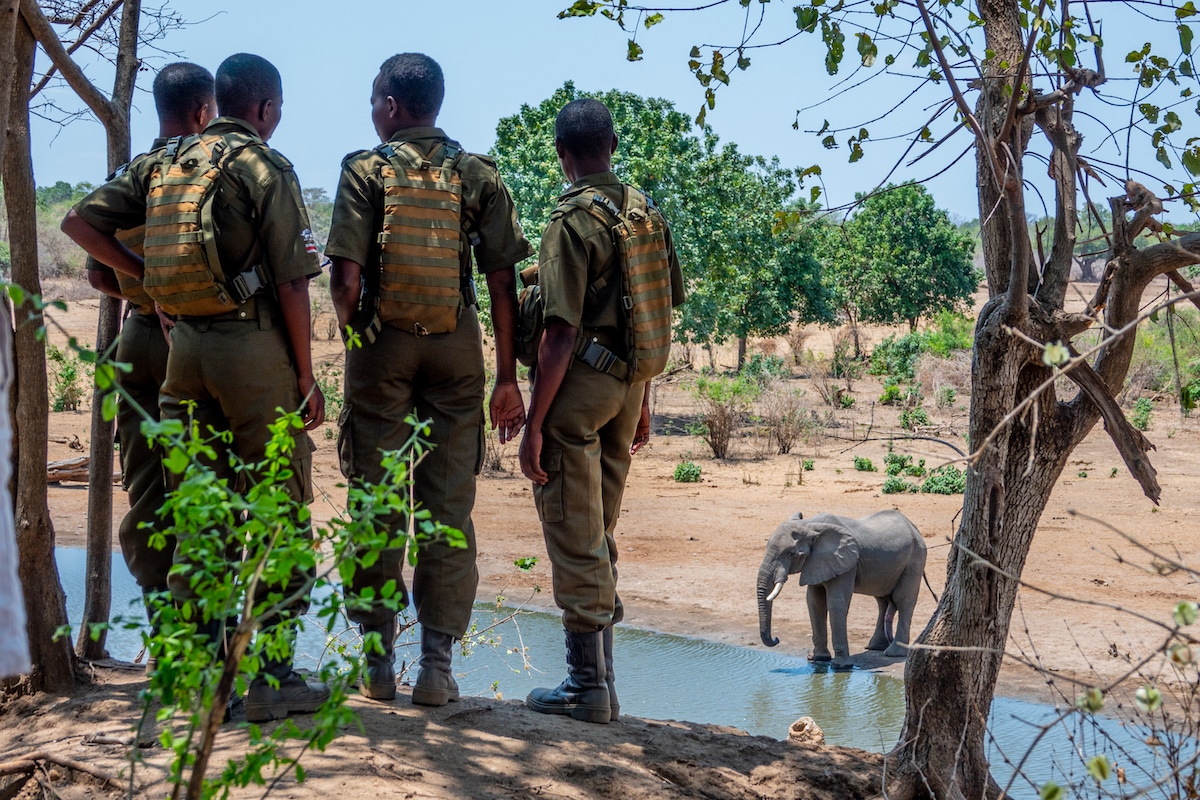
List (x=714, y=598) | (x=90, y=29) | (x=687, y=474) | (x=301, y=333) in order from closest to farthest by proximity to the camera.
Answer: (x=301, y=333) → (x=90, y=29) → (x=714, y=598) → (x=687, y=474)

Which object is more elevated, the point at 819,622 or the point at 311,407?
the point at 311,407

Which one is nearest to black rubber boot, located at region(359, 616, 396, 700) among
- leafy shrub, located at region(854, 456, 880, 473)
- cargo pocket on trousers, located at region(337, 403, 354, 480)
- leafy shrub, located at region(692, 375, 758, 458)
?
cargo pocket on trousers, located at region(337, 403, 354, 480)

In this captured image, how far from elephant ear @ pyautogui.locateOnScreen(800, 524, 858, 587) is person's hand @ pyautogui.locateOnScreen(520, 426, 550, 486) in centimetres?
420

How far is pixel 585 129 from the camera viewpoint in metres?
4.18

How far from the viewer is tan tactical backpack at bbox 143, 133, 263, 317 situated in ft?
11.7

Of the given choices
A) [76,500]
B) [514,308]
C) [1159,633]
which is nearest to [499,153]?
[76,500]

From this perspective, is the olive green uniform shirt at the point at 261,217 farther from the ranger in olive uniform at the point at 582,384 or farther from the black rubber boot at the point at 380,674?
the black rubber boot at the point at 380,674

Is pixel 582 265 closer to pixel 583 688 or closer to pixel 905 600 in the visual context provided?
pixel 583 688

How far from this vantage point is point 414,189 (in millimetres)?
3822

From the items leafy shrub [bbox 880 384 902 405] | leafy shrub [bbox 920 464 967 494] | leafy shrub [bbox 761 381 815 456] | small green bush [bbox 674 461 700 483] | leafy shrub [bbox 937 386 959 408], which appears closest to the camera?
leafy shrub [bbox 920 464 967 494]

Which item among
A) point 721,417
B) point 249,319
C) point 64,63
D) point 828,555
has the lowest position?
point 828,555

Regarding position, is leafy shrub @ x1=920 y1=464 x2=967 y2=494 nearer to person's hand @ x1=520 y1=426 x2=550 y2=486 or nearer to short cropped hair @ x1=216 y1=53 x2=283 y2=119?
person's hand @ x1=520 y1=426 x2=550 y2=486

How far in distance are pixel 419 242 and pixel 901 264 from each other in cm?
2973

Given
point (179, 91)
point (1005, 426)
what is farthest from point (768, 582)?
point (179, 91)
